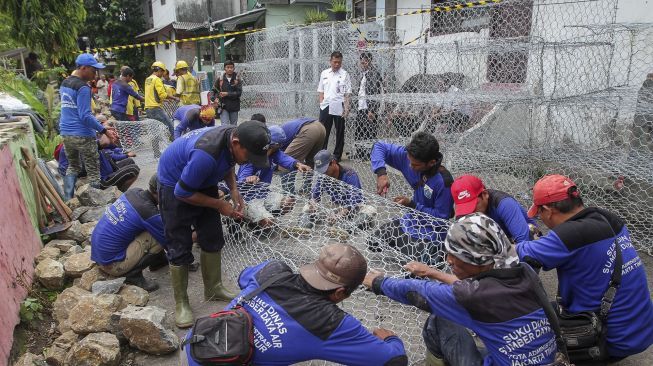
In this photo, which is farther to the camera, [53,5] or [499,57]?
[53,5]

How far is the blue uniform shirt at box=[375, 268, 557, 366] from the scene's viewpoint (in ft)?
5.83

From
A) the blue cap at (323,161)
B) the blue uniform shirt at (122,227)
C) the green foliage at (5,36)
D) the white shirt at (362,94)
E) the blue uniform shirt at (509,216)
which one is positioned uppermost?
the green foliage at (5,36)

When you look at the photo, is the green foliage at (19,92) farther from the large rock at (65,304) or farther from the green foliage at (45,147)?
the large rock at (65,304)

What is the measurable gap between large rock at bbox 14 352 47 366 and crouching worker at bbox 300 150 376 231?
5.81ft

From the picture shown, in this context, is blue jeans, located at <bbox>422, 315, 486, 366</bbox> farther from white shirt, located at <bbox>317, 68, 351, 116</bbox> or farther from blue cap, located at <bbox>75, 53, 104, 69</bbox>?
white shirt, located at <bbox>317, 68, 351, 116</bbox>

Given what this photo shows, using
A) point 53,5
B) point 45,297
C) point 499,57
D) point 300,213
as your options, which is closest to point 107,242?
point 45,297

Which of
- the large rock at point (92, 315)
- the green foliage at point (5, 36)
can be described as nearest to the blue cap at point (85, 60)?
the large rock at point (92, 315)

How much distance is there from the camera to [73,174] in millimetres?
5477

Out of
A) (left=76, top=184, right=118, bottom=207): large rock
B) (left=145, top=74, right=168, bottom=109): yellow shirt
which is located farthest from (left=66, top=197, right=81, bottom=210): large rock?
(left=145, top=74, right=168, bottom=109): yellow shirt

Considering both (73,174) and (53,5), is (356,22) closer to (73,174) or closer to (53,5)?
(73,174)

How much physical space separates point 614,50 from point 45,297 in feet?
19.5

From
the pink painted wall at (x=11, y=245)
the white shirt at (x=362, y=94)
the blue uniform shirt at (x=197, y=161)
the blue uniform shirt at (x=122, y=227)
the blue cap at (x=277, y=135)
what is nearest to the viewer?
the blue uniform shirt at (x=197, y=161)

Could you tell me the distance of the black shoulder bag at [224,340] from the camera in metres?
1.70

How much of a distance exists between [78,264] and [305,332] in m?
2.75
